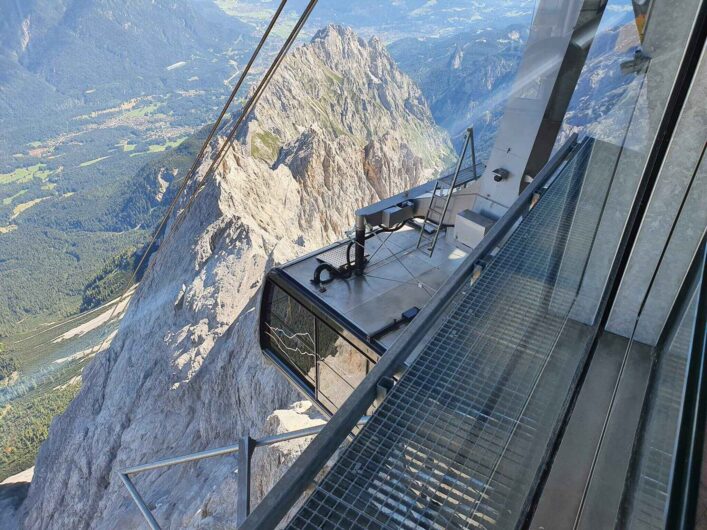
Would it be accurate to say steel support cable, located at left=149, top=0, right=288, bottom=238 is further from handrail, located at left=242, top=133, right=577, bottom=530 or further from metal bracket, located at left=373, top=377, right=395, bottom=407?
metal bracket, located at left=373, top=377, right=395, bottom=407

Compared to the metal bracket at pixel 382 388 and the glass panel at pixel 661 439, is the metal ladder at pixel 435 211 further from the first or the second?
the metal bracket at pixel 382 388

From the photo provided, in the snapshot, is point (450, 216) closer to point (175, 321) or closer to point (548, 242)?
point (548, 242)

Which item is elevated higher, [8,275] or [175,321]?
[175,321]

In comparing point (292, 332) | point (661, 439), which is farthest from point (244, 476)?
point (661, 439)

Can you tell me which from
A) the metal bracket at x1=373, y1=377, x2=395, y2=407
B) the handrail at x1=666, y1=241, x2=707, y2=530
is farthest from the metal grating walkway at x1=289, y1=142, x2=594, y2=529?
the handrail at x1=666, y1=241, x2=707, y2=530

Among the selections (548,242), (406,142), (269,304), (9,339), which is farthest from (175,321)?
(9,339)
